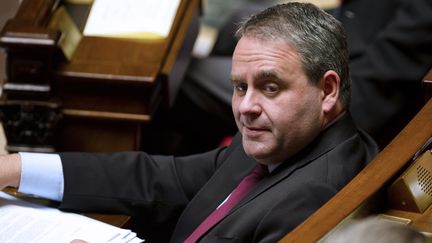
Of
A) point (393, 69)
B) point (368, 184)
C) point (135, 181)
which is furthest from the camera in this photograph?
point (393, 69)

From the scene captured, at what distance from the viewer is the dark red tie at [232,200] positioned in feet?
5.39

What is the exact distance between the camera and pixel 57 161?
73.9 inches

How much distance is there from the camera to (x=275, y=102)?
158cm

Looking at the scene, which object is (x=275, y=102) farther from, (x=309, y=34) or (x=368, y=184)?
(x=368, y=184)

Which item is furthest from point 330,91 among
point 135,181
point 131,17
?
point 131,17

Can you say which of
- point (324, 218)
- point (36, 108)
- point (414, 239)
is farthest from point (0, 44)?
point (414, 239)

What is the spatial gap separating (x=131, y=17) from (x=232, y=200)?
107 cm

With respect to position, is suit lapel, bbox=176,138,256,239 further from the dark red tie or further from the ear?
the ear

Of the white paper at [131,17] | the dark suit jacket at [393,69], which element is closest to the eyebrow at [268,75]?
the white paper at [131,17]

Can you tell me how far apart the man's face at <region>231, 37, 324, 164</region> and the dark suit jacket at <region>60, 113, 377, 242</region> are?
42 mm

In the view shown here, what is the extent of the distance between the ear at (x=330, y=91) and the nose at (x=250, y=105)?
0.45ft

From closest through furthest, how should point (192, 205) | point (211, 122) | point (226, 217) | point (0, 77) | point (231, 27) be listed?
point (226, 217)
point (192, 205)
point (0, 77)
point (211, 122)
point (231, 27)

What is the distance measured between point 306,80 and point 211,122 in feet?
4.82

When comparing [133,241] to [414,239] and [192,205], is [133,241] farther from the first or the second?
[414,239]
